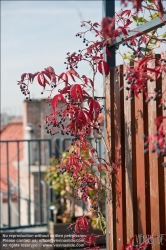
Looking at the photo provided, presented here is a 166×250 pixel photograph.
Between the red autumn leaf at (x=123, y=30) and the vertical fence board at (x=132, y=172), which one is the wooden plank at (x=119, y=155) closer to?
the vertical fence board at (x=132, y=172)

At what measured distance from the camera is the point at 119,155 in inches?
97.6

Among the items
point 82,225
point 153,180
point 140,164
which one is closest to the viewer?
point 153,180

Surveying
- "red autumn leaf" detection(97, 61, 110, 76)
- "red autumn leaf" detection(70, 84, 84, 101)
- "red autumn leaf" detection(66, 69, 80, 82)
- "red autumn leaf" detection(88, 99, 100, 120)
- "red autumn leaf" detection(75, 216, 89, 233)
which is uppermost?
"red autumn leaf" detection(97, 61, 110, 76)

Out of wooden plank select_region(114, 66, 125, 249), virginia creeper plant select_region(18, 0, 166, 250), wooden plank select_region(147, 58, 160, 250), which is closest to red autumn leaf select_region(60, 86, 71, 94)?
virginia creeper plant select_region(18, 0, 166, 250)

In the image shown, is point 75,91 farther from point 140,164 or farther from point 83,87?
point 140,164

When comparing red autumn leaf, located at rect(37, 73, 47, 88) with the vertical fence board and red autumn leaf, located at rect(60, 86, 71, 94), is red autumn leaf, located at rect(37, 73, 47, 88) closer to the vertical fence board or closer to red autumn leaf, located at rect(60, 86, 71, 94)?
red autumn leaf, located at rect(60, 86, 71, 94)

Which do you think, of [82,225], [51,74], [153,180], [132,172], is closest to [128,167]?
[132,172]

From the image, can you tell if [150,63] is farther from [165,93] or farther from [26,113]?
[26,113]

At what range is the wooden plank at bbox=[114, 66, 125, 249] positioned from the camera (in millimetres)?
2459

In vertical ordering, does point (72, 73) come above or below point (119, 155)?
above

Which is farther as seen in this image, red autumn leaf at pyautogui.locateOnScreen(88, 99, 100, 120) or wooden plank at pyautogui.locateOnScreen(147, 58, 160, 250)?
red autumn leaf at pyautogui.locateOnScreen(88, 99, 100, 120)

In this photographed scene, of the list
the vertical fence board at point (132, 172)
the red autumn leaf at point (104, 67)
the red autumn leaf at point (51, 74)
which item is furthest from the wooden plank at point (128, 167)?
the red autumn leaf at point (51, 74)

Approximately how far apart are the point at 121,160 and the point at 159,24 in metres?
0.69

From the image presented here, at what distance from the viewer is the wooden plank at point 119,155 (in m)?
2.46
